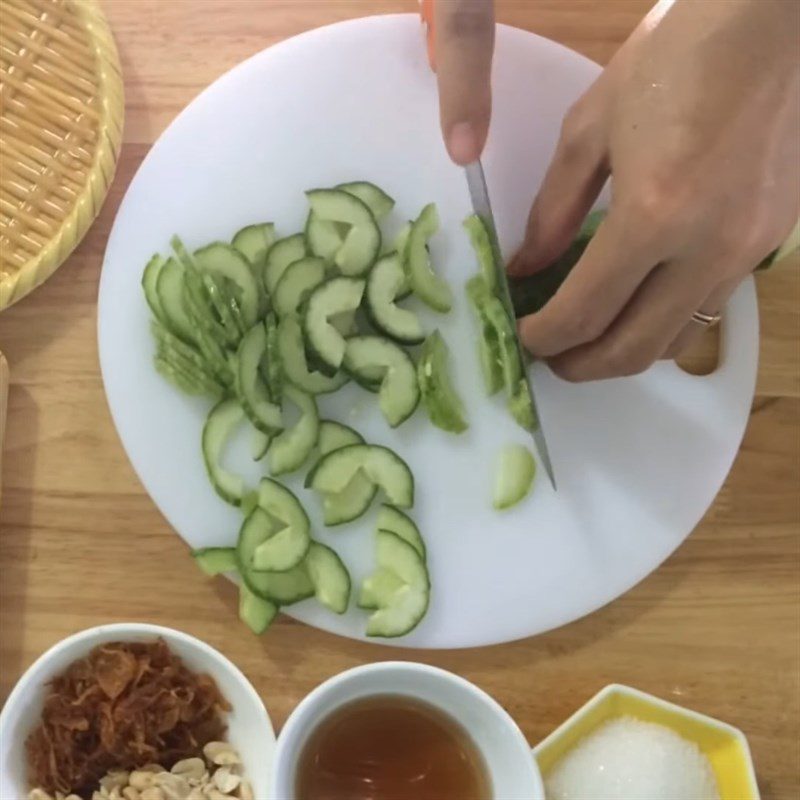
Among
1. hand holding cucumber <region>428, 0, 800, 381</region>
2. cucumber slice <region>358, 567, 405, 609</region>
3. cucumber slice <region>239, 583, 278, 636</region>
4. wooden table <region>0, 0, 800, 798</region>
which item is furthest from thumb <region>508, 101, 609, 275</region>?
cucumber slice <region>239, 583, 278, 636</region>

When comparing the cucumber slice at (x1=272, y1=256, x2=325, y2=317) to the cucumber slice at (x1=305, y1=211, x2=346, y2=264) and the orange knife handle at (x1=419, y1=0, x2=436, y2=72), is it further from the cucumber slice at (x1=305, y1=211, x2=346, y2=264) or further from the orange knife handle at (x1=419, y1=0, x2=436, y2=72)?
the orange knife handle at (x1=419, y1=0, x2=436, y2=72)

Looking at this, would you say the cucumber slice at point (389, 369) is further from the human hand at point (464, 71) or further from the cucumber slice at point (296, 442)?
the human hand at point (464, 71)

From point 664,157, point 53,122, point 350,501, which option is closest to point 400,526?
point 350,501

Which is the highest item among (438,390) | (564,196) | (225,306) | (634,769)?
(564,196)

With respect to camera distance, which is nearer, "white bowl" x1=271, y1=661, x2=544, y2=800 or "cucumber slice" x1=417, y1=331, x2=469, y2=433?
"white bowl" x1=271, y1=661, x2=544, y2=800

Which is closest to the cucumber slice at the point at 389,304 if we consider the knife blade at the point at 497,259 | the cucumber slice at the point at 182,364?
the knife blade at the point at 497,259

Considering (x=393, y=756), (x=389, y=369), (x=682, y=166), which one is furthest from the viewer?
(x=389, y=369)

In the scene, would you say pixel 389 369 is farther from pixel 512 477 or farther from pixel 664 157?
pixel 664 157
